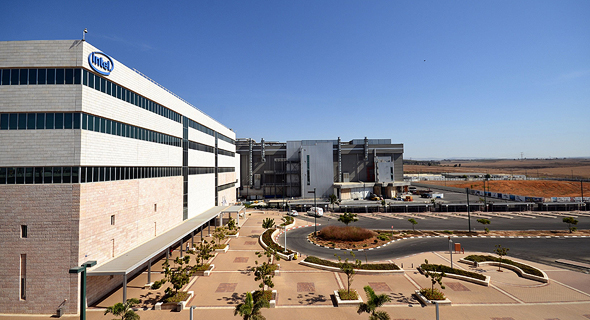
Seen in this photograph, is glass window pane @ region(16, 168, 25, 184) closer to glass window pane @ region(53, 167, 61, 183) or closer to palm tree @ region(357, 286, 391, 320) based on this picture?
glass window pane @ region(53, 167, 61, 183)

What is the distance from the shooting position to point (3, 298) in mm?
20297

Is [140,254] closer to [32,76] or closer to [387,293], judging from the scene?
[32,76]

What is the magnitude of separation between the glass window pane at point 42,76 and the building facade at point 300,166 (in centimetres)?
7252

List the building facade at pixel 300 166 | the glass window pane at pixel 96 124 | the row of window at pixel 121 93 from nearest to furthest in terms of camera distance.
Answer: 1. the row of window at pixel 121 93
2. the glass window pane at pixel 96 124
3. the building facade at pixel 300 166

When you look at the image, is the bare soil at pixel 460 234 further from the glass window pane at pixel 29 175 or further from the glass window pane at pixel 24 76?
the glass window pane at pixel 24 76

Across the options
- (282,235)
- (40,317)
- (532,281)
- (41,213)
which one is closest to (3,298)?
(40,317)

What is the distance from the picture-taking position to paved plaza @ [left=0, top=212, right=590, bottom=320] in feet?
67.7

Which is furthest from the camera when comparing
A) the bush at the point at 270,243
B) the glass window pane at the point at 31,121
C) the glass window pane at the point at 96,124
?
the bush at the point at 270,243

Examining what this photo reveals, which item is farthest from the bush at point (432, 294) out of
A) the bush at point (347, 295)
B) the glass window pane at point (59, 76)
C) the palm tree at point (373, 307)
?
the glass window pane at point (59, 76)

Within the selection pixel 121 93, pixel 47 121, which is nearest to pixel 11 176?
pixel 47 121

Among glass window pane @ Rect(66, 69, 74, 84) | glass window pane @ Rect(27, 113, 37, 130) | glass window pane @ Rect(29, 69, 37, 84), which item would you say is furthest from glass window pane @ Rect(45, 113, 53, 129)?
glass window pane @ Rect(66, 69, 74, 84)

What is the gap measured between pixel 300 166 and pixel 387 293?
69.4 m

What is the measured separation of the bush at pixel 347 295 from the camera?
22559mm

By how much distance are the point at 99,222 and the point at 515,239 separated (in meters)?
58.2
